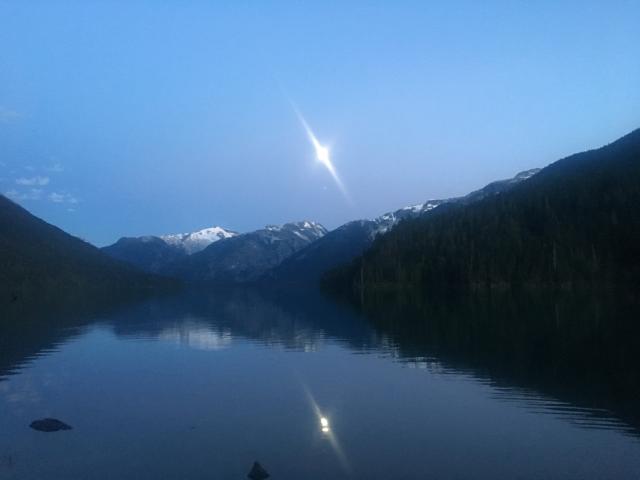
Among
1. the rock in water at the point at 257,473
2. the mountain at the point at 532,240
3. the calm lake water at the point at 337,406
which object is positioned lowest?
the rock in water at the point at 257,473

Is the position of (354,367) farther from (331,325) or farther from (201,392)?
(331,325)

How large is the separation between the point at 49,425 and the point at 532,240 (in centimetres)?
13618

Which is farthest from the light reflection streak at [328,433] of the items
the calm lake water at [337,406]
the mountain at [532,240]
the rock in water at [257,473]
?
the mountain at [532,240]

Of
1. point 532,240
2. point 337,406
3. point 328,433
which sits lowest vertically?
point 328,433

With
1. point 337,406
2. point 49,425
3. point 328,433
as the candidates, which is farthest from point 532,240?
point 49,425

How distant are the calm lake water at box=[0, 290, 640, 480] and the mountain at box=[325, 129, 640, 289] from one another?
285ft

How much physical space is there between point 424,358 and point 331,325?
29928 millimetres

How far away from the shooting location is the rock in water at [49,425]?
80.6ft

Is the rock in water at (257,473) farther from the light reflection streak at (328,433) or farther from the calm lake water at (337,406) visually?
the light reflection streak at (328,433)

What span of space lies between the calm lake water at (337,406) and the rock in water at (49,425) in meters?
0.44

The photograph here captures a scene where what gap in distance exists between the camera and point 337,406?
2800 centimetres

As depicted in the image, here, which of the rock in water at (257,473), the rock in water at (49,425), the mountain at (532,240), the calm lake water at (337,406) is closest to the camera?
the rock in water at (257,473)

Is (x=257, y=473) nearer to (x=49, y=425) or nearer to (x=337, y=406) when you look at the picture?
(x=337, y=406)

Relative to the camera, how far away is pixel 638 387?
28.6 metres
